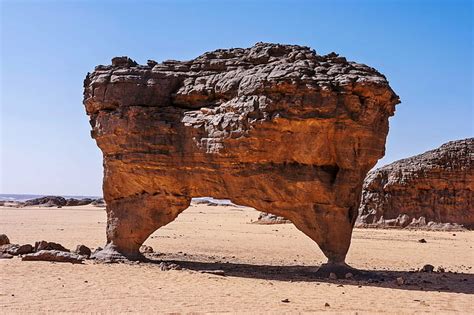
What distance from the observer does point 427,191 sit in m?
36.9

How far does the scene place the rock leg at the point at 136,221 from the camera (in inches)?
731

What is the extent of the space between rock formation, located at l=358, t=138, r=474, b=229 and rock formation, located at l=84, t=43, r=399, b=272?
70.0 feet

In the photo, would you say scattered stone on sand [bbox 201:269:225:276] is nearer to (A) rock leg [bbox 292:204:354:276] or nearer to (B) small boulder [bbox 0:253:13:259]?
(A) rock leg [bbox 292:204:354:276]

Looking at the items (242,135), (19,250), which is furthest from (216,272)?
(19,250)

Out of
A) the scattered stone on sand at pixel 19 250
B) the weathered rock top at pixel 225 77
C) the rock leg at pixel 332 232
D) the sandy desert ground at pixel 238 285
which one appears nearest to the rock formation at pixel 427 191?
the sandy desert ground at pixel 238 285

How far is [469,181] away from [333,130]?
23.3m

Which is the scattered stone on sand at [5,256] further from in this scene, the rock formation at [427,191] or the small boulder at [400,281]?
the rock formation at [427,191]

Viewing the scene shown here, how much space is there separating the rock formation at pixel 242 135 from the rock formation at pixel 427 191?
21.3 metres

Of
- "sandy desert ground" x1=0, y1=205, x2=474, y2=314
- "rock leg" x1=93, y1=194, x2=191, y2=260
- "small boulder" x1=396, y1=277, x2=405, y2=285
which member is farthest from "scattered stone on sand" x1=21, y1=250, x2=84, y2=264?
"small boulder" x1=396, y1=277, x2=405, y2=285

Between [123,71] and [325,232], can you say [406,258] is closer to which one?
[325,232]

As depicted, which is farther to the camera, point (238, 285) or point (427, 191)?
point (427, 191)

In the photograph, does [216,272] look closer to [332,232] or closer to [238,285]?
[238,285]

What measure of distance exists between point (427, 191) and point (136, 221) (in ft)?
77.8

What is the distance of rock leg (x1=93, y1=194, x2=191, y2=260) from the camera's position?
18.6 m
